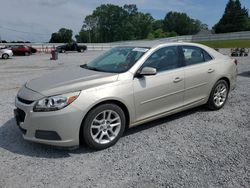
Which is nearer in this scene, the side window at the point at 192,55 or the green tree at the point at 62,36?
the side window at the point at 192,55

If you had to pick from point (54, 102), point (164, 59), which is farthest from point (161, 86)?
point (54, 102)

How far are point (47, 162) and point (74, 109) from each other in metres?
0.81

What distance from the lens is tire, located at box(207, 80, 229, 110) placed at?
5.25 meters

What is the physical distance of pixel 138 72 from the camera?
4.02 m

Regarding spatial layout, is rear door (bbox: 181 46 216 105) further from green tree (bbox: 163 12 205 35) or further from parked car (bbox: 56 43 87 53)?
green tree (bbox: 163 12 205 35)

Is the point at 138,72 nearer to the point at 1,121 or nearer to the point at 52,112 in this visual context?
the point at 52,112

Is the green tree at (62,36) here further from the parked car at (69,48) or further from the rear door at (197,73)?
the rear door at (197,73)

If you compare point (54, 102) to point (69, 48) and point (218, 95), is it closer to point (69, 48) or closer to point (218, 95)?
point (218, 95)

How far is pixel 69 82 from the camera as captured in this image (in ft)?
12.3

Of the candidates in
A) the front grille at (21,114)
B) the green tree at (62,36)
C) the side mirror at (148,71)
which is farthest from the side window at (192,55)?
the green tree at (62,36)

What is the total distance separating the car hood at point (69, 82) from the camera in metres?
3.56

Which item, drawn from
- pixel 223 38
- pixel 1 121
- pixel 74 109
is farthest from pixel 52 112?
pixel 223 38

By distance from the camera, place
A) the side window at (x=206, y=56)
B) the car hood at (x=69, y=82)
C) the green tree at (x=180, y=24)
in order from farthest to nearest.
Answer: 1. the green tree at (x=180, y=24)
2. the side window at (x=206, y=56)
3. the car hood at (x=69, y=82)

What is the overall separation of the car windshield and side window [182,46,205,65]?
2.88 feet
